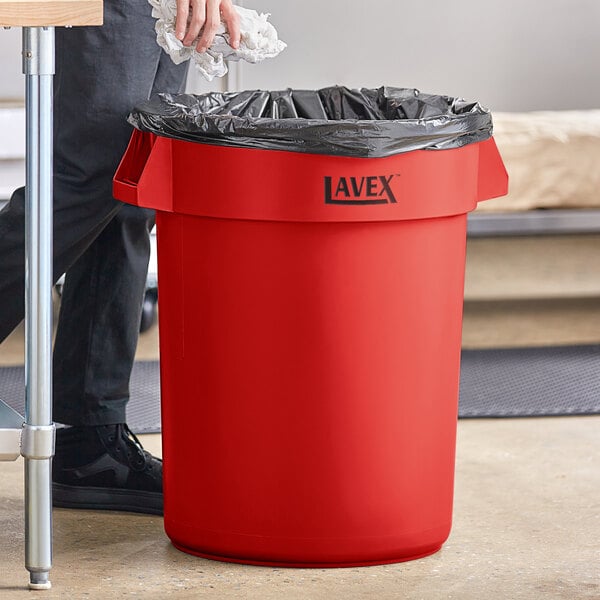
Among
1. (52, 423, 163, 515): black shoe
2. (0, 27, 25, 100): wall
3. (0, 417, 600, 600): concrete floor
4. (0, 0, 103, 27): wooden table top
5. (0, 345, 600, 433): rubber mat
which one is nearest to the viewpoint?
(0, 0, 103, 27): wooden table top

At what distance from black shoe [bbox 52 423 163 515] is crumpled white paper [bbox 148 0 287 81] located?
64 cm

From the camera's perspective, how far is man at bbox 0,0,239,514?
171cm

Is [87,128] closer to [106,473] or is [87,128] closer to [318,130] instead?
[318,130]

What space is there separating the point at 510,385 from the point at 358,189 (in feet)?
4.12

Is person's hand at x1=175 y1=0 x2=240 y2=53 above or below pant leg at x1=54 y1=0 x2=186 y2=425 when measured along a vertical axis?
above

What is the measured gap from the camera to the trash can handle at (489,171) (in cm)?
166

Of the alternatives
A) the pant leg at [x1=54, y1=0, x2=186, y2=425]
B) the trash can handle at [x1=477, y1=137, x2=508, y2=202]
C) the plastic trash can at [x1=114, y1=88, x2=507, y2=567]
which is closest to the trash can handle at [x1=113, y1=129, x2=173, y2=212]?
the plastic trash can at [x1=114, y1=88, x2=507, y2=567]

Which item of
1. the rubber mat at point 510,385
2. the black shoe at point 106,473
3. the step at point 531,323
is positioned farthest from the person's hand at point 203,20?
the step at point 531,323

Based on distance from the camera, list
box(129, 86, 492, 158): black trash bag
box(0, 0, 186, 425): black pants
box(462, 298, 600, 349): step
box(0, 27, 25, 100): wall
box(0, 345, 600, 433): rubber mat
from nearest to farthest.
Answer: box(129, 86, 492, 158): black trash bag, box(0, 0, 186, 425): black pants, box(0, 345, 600, 433): rubber mat, box(462, 298, 600, 349): step, box(0, 27, 25, 100): wall

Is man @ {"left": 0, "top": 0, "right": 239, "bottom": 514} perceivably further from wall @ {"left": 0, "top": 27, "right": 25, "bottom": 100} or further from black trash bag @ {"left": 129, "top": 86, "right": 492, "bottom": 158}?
wall @ {"left": 0, "top": 27, "right": 25, "bottom": 100}

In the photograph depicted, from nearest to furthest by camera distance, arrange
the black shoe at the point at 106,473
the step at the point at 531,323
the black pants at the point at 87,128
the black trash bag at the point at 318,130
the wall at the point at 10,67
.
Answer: the black trash bag at the point at 318,130
the black pants at the point at 87,128
the black shoe at the point at 106,473
the step at the point at 531,323
the wall at the point at 10,67

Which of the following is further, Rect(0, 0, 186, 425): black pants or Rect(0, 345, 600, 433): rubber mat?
Rect(0, 345, 600, 433): rubber mat

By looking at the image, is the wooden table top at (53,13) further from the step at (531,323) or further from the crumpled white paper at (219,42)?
the step at (531,323)

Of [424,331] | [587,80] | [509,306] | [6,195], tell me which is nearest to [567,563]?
[424,331]
